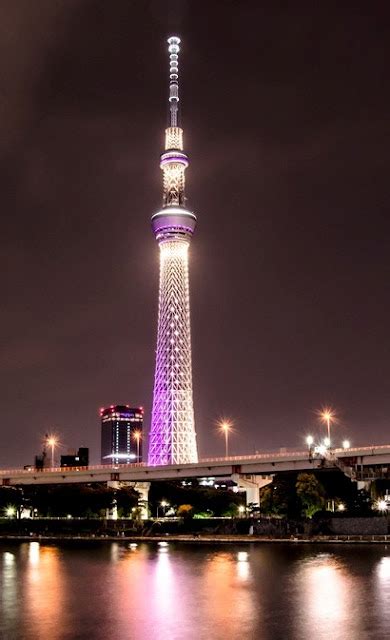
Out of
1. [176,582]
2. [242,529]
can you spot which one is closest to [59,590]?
[176,582]

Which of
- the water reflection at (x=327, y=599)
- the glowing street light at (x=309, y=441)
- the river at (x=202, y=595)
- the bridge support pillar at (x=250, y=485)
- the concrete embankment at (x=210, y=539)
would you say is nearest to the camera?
the water reflection at (x=327, y=599)

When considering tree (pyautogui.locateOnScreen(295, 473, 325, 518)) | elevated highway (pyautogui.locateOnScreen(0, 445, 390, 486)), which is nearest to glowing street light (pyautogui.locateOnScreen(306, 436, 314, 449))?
elevated highway (pyautogui.locateOnScreen(0, 445, 390, 486))

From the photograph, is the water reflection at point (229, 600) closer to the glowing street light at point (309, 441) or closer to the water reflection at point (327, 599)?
the water reflection at point (327, 599)

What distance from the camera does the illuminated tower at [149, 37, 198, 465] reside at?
15975 cm

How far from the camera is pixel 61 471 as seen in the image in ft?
430

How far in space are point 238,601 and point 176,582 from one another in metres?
10.2

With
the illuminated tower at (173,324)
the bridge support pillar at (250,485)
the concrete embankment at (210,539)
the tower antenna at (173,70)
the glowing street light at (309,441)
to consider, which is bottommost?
the concrete embankment at (210,539)

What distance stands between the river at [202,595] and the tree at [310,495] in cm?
1525

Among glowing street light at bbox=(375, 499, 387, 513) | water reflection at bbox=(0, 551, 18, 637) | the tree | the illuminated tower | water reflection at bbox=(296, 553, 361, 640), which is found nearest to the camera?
water reflection at bbox=(296, 553, 361, 640)

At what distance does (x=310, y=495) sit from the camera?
104 m

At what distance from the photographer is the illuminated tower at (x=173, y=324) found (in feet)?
524

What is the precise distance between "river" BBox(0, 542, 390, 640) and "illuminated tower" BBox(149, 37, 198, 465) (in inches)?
2809

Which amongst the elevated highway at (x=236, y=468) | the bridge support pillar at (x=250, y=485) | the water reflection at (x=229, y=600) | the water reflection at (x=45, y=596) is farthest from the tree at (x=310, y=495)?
the water reflection at (x=45, y=596)

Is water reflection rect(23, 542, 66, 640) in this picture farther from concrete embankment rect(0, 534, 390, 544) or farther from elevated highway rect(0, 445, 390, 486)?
elevated highway rect(0, 445, 390, 486)
